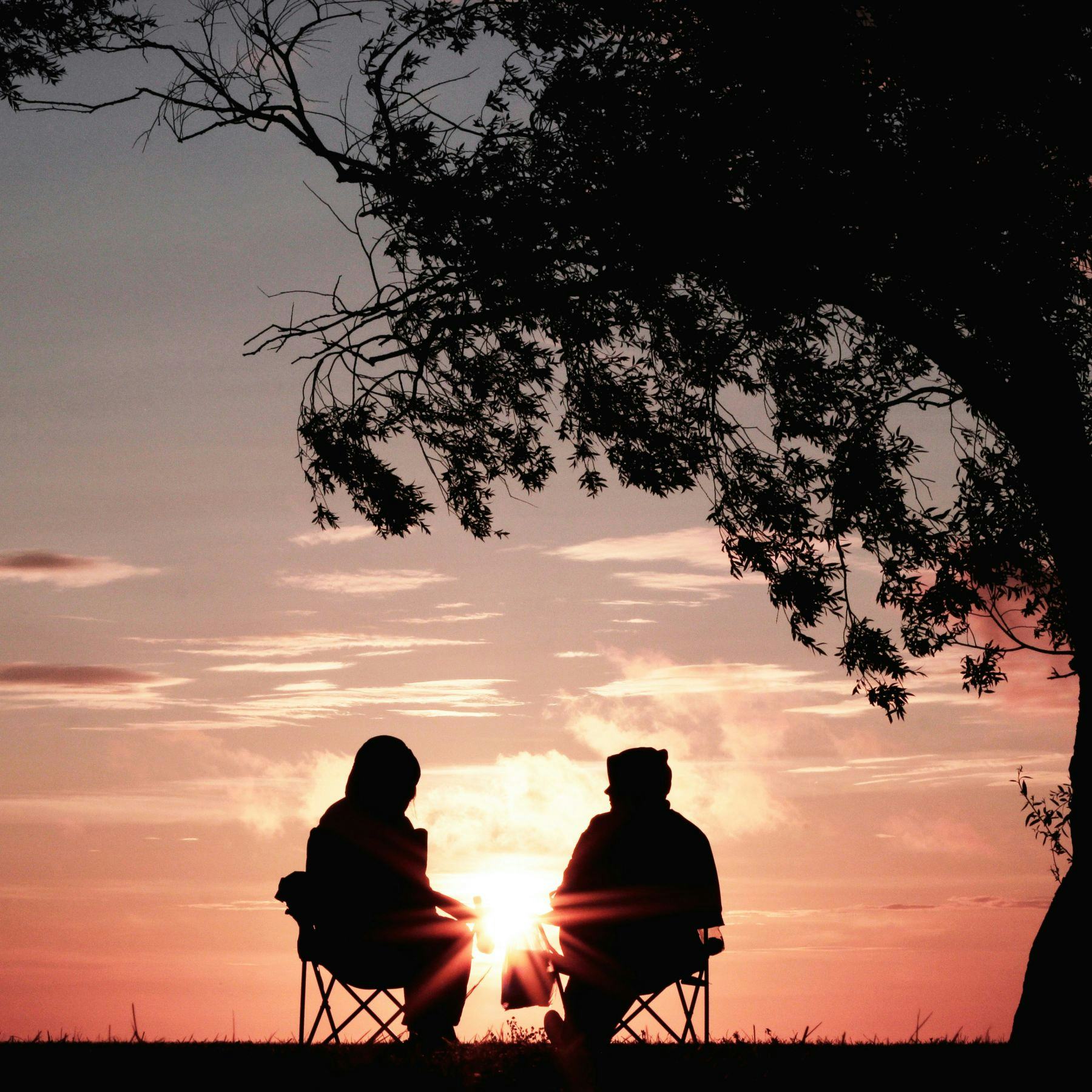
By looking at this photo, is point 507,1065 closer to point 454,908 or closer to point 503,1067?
point 503,1067

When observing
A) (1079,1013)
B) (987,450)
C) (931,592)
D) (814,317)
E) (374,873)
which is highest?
(814,317)

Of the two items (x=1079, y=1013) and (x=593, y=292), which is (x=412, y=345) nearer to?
(x=593, y=292)

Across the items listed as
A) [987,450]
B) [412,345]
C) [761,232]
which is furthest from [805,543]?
[412,345]

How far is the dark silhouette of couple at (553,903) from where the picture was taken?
7453 mm

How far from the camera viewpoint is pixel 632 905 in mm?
7449

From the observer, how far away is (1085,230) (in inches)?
367

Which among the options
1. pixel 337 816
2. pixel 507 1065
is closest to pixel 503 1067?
pixel 507 1065

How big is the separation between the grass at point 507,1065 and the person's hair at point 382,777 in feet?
4.89

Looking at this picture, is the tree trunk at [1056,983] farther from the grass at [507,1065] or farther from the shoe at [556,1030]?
the shoe at [556,1030]

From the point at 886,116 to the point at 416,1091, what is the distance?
7187mm

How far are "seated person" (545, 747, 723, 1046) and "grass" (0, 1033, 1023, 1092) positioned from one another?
33 cm

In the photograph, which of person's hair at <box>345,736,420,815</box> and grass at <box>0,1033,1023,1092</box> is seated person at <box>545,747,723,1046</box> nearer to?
grass at <box>0,1033,1023,1092</box>

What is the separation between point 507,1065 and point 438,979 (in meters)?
0.91

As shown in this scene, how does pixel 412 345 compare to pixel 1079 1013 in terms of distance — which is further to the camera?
pixel 412 345
